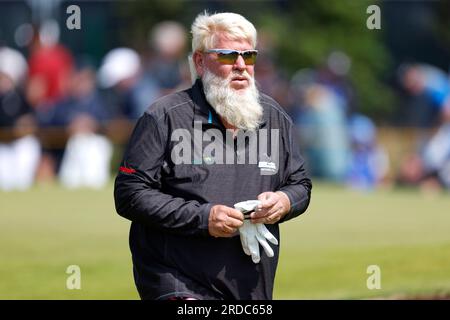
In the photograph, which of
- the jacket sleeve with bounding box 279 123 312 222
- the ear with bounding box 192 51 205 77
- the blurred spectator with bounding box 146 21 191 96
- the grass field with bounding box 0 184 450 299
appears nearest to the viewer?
the jacket sleeve with bounding box 279 123 312 222

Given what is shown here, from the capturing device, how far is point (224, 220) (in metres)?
6.48

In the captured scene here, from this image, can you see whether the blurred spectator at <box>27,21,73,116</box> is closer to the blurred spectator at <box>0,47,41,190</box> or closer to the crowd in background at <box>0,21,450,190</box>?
the crowd in background at <box>0,21,450,190</box>

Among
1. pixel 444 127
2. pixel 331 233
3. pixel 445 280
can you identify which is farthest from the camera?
pixel 444 127

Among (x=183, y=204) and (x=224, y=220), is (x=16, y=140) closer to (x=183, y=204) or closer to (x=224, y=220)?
(x=183, y=204)

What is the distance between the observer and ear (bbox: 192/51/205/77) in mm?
7047

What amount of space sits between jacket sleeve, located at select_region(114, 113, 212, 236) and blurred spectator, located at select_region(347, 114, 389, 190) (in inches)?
623

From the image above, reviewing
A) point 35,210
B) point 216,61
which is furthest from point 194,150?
point 35,210

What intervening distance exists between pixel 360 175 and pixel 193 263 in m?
16.2

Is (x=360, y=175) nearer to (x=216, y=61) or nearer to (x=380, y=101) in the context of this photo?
(x=380, y=101)

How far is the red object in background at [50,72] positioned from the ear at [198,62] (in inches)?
636

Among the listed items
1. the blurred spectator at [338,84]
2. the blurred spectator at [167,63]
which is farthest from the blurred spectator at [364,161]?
the blurred spectator at [167,63]

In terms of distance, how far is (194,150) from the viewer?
6730 mm

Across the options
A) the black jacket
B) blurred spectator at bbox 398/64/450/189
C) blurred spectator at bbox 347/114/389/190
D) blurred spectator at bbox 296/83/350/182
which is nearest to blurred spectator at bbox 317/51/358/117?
blurred spectator at bbox 296/83/350/182

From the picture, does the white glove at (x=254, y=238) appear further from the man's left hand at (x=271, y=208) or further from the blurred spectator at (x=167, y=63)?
the blurred spectator at (x=167, y=63)
